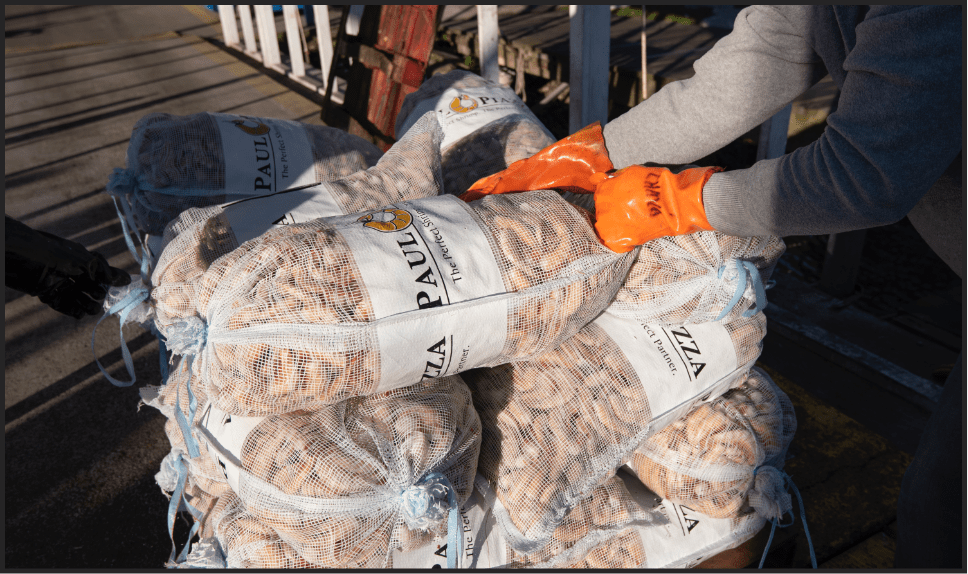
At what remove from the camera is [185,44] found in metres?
8.55

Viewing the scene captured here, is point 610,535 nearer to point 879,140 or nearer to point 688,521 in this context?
point 688,521

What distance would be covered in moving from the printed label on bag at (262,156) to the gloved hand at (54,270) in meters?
0.53

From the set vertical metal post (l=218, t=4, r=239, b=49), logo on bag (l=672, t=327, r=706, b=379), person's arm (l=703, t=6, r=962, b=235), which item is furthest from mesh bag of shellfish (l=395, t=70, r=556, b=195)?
vertical metal post (l=218, t=4, r=239, b=49)

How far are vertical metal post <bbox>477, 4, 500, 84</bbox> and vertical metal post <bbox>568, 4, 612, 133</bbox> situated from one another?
2.41ft

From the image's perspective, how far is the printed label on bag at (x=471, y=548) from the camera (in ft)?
4.48

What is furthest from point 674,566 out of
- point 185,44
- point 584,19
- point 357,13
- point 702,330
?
point 185,44

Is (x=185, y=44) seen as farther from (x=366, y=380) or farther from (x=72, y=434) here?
(x=366, y=380)

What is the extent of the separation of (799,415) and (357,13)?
481cm

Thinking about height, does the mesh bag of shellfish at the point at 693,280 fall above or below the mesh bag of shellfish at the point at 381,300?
below

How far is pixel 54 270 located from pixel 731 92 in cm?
221

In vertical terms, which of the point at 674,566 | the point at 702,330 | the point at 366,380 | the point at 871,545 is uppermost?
the point at 366,380

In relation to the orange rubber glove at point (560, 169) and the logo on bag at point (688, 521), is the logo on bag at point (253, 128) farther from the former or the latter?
the logo on bag at point (688, 521)

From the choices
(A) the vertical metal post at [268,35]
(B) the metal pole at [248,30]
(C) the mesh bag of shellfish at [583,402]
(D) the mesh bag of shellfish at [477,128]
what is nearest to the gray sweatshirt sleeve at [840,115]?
(C) the mesh bag of shellfish at [583,402]

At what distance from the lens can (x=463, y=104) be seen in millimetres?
2430
